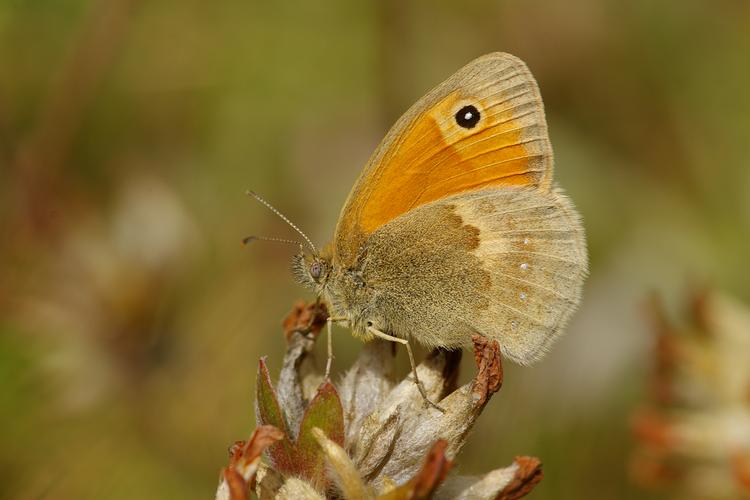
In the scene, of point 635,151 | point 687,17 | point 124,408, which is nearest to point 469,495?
point 124,408

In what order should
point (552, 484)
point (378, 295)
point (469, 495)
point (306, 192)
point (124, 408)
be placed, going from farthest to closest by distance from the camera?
point (306, 192), point (124, 408), point (552, 484), point (378, 295), point (469, 495)

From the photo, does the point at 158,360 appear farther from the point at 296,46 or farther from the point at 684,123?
the point at 684,123

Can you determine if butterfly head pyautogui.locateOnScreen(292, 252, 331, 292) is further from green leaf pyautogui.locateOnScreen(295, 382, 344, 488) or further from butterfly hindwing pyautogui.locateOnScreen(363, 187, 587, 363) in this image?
green leaf pyautogui.locateOnScreen(295, 382, 344, 488)

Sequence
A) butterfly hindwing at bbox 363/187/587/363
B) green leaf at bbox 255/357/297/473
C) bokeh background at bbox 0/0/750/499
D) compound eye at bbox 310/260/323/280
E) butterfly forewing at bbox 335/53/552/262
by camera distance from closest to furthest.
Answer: green leaf at bbox 255/357/297/473 → butterfly hindwing at bbox 363/187/587/363 → butterfly forewing at bbox 335/53/552/262 → compound eye at bbox 310/260/323/280 → bokeh background at bbox 0/0/750/499

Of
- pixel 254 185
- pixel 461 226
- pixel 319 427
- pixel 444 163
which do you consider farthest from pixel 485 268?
pixel 254 185

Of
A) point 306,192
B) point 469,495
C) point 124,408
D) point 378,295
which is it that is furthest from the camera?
point 306,192

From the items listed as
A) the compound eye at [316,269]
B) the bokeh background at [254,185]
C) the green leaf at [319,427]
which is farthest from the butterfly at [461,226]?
the bokeh background at [254,185]

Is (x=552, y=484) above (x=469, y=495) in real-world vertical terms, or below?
below

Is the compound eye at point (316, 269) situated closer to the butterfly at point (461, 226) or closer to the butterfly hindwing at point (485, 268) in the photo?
the butterfly at point (461, 226)

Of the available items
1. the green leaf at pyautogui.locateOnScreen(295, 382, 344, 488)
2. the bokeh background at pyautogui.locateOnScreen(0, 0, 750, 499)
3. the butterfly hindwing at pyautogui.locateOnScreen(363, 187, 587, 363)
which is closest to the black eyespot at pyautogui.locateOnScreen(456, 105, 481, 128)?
the butterfly hindwing at pyautogui.locateOnScreen(363, 187, 587, 363)
